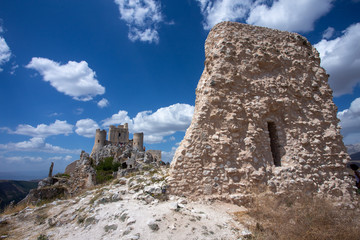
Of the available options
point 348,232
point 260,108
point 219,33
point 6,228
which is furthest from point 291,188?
point 6,228

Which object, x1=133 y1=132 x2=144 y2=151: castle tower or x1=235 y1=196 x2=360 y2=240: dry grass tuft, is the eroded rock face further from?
x1=133 y1=132 x2=144 y2=151: castle tower

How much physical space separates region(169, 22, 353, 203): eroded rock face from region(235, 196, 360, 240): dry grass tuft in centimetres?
54

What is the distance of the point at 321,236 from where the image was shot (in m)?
3.37

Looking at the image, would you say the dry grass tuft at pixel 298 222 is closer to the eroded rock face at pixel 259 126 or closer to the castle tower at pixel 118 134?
the eroded rock face at pixel 259 126

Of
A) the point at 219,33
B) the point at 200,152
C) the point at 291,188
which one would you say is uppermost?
the point at 219,33

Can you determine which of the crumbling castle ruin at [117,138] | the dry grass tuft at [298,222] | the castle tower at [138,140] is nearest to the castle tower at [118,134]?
the crumbling castle ruin at [117,138]

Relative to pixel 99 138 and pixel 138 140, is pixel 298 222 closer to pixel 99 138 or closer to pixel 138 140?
pixel 138 140

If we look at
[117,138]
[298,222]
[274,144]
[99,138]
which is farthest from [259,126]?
[117,138]

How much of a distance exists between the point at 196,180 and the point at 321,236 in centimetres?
276

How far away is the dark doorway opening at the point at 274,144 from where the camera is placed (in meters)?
6.09

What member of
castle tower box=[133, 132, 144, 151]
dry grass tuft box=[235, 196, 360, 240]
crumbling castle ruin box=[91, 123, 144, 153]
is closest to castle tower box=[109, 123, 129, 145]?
crumbling castle ruin box=[91, 123, 144, 153]

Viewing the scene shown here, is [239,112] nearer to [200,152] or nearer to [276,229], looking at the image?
[200,152]

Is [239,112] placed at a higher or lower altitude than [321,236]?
higher

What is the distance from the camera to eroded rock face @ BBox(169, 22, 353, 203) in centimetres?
525
